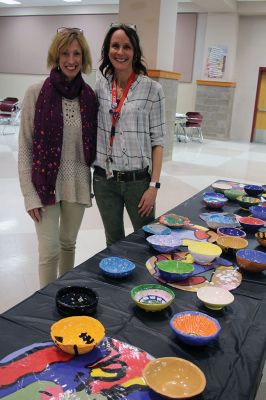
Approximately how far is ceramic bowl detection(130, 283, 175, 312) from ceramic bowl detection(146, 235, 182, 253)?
0.30 meters

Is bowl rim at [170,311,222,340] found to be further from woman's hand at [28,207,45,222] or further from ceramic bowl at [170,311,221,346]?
woman's hand at [28,207,45,222]

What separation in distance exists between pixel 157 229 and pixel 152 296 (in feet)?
1.86

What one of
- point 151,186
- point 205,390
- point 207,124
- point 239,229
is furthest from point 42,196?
point 207,124

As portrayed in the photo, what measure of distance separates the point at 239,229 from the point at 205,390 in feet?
3.50

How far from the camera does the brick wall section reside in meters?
10.5

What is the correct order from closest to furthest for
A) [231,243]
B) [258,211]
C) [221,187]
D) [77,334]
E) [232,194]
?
[77,334], [231,243], [258,211], [232,194], [221,187]

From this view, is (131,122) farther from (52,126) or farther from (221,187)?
(221,187)

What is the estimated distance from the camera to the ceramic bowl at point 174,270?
4.38 feet

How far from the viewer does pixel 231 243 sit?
1671 millimetres

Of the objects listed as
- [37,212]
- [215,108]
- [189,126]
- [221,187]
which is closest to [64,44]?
[37,212]

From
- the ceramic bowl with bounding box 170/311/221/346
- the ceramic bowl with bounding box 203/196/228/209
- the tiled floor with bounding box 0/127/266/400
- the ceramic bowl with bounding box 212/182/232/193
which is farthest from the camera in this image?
the tiled floor with bounding box 0/127/266/400

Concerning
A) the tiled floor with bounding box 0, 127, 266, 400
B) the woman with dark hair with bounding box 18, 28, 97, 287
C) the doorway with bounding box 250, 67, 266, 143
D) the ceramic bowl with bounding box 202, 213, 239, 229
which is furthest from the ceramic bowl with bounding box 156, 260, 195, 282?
the doorway with bounding box 250, 67, 266, 143

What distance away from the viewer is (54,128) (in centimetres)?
166

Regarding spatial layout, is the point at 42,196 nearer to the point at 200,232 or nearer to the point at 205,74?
the point at 200,232
